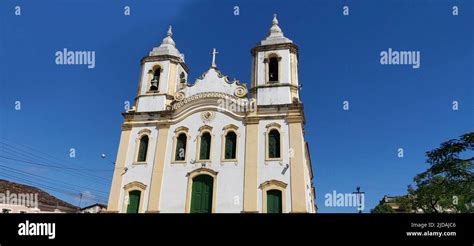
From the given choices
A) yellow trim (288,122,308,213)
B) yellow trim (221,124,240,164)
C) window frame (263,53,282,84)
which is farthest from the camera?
window frame (263,53,282,84)

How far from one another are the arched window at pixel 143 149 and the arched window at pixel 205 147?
3411 mm

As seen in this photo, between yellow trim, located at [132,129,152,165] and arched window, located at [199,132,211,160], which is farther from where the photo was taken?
yellow trim, located at [132,129,152,165]

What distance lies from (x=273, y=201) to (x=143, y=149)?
8223 mm

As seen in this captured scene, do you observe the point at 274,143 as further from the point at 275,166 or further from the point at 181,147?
the point at 181,147

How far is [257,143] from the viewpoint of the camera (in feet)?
62.9

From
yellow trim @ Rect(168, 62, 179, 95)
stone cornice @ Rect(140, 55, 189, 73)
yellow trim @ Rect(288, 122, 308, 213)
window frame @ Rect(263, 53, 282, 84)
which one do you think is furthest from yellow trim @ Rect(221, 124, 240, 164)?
stone cornice @ Rect(140, 55, 189, 73)

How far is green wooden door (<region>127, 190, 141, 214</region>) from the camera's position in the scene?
19.1 meters

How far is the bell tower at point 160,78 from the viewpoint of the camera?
21.9 metres

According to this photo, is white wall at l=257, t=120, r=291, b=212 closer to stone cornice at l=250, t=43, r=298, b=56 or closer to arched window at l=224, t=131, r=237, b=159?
arched window at l=224, t=131, r=237, b=159

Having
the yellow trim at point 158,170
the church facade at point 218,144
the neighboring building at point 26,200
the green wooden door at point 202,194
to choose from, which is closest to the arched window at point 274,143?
the church facade at point 218,144

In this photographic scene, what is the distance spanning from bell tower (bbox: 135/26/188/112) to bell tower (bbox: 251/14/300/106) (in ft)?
17.0
